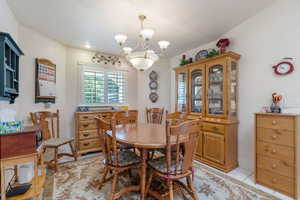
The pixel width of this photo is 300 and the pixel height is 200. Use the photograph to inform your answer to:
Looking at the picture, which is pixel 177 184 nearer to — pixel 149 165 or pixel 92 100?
pixel 149 165

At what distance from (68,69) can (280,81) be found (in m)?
4.05

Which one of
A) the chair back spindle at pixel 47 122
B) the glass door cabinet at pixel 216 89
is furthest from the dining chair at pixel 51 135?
the glass door cabinet at pixel 216 89

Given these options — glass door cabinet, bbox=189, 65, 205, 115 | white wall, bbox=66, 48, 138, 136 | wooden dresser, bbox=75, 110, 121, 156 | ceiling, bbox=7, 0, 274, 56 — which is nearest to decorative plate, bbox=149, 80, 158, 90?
glass door cabinet, bbox=189, 65, 205, 115

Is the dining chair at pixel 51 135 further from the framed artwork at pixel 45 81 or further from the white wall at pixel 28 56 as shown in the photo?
the framed artwork at pixel 45 81

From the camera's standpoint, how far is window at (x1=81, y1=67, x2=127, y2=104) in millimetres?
3609

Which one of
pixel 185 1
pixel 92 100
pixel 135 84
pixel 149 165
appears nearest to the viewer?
pixel 149 165

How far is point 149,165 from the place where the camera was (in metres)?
1.75

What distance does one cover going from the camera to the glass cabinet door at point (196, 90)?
3047 millimetres

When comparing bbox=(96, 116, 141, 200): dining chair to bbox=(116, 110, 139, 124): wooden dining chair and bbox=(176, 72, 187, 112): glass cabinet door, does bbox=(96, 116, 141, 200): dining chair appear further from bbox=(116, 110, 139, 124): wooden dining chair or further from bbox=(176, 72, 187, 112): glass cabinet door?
bbox=(176, 72, 187, 112): glass cabinet door

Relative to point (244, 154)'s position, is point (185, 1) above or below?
above

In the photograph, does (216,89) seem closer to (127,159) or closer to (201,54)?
(201,54)

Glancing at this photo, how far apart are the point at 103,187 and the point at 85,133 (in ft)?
4.97

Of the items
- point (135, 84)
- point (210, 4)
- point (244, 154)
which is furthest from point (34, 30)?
point (244, 154)

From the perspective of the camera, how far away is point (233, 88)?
2658 mm
